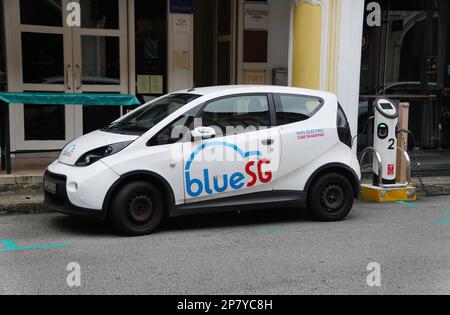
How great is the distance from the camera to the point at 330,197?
7.34 meters

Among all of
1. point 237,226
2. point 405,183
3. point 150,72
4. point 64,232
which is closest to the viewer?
point 64,232

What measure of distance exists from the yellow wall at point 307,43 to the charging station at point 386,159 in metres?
1.31

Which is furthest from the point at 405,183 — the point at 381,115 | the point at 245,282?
the point at 245,282

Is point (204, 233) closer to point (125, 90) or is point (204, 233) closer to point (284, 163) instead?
point (284, 163)

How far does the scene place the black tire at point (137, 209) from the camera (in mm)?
6266

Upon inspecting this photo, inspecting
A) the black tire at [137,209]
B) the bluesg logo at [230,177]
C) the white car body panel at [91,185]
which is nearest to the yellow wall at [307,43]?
the bluesg logo at [230,177]

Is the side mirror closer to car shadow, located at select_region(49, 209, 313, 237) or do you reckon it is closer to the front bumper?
car shadow, located at select_region(49, 209, 313, 237)

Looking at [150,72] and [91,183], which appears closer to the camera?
[91,183]

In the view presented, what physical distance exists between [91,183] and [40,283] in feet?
4.86

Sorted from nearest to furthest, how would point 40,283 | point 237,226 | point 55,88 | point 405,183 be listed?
1. point 40,283
2. point 237,226
3. point 405,183
4. point 55,88

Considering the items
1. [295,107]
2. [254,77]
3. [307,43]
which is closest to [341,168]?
[295,107]

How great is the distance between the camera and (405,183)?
29.4 ft

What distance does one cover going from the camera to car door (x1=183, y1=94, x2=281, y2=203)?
21.5 ft

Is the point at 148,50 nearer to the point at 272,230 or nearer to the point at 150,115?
the point at 150,115
